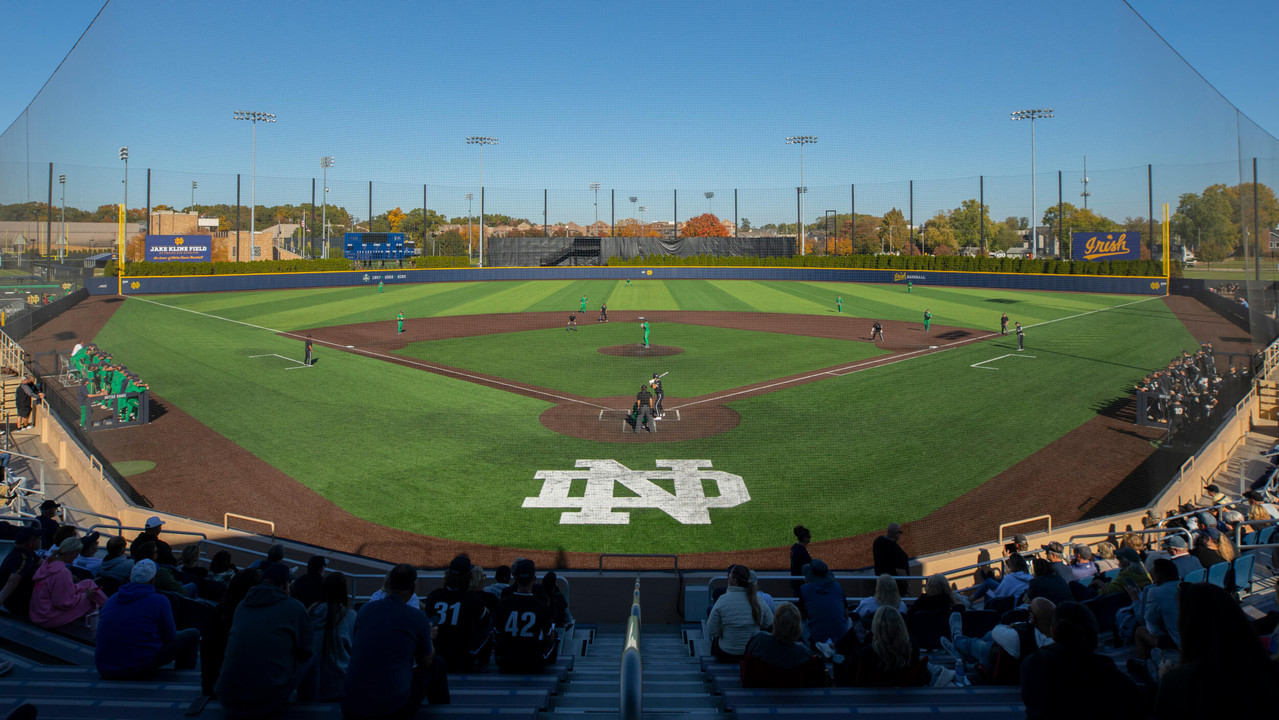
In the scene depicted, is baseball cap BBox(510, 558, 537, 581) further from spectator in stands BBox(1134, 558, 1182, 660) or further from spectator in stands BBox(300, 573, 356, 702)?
spectator in stands BBox(1134, 558, 1182, 660)

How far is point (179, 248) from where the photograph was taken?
186 feet

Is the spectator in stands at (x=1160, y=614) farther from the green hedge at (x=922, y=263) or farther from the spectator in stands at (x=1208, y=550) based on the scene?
the green hedge at (x=922, y=263)

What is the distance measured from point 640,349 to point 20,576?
85.5ft

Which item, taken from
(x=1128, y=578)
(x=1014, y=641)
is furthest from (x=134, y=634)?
(x=1128, y=578)

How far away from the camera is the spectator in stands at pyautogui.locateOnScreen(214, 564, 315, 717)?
4102mm

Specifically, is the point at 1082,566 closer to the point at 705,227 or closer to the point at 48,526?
the point at 48,526

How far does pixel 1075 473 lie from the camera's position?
605 inches

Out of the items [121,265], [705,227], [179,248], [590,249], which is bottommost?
[121,265]

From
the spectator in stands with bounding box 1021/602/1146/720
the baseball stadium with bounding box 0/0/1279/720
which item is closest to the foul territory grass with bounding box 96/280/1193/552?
the baseball stadium with bounding box 0/0/1279/720

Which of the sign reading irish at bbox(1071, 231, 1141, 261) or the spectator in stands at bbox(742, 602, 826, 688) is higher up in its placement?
the sign reading irish at bbox(1071, 231, 1141, 261)

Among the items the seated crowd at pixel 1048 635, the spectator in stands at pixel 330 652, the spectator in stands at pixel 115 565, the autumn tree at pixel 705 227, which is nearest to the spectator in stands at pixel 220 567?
the spectator in stands at pixel 115 565

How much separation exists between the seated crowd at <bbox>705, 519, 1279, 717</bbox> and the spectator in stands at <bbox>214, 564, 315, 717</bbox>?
264cm

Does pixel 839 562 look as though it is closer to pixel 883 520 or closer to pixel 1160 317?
pixel 883 520

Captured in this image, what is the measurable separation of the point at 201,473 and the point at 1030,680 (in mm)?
15874
